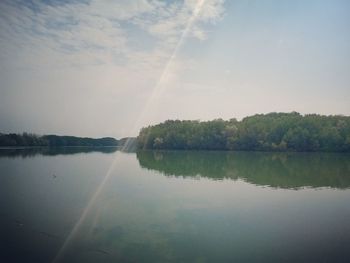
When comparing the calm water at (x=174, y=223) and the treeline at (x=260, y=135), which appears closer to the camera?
the calm water at (x=174, y=223)

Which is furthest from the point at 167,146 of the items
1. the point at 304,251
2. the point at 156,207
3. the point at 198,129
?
the point at 304,251

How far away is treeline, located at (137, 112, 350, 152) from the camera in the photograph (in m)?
130

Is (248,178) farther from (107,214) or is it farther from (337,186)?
(107,214)

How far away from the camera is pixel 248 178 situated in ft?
161

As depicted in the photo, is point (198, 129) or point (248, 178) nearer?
point (248, 178)

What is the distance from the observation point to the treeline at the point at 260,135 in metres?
130

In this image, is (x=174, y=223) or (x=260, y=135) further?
(x=260, y=135)

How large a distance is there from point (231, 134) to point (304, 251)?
13814 cm

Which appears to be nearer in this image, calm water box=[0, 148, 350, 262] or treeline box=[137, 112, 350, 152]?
calm water box=[0, 148, 350, 262]

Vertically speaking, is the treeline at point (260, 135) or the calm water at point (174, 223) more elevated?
the treeline at point (260, 135)

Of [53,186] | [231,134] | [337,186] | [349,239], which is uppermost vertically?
[231,134]

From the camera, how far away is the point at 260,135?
470 feet

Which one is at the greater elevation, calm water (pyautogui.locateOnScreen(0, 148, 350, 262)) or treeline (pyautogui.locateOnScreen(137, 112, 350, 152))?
treeline (pyautogui.locateOnScreen(137, 112, 350, 152))

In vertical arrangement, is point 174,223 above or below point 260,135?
below
